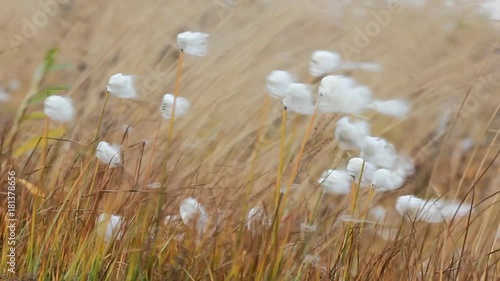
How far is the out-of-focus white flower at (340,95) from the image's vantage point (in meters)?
1.15

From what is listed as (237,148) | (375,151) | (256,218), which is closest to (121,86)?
(237,148)

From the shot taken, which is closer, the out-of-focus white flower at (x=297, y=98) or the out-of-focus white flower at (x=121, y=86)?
the out-of-focus white flower at (x=297, y=98)

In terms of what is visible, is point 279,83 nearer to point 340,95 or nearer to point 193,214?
point 340,95

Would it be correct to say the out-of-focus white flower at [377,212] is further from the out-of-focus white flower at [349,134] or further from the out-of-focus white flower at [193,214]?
the out-of-focus white flower at [193,214]

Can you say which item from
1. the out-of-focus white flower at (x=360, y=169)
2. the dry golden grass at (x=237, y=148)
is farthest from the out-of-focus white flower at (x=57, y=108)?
the out-of-focus white flower at (x=360, y=169)

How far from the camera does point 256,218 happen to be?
46.7 inches

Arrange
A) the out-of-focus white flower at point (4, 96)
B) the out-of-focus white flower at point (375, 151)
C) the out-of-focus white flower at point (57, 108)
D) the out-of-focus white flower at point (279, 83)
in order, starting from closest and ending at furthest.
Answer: the out-of-focus white flower at point (375, 151)
the out-of-focus white flower at point (279, 83)
the out-of-focus white flower at point (57, 108)
the out-of-focus white flower at point (4, 96)

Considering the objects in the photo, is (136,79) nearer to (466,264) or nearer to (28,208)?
(28,208)

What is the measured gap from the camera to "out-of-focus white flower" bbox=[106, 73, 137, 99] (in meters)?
1.29

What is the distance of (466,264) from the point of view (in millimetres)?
1165

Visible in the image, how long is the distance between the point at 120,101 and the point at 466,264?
71 centimetres

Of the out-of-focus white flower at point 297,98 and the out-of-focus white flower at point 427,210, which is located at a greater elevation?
the out-of-focus white flower at point 297,98

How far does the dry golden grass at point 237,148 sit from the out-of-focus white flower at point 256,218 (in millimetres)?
17

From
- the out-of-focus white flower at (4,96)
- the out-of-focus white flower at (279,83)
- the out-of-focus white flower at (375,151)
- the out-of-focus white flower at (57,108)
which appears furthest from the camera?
the out-of-focus white flower at (4,96)
